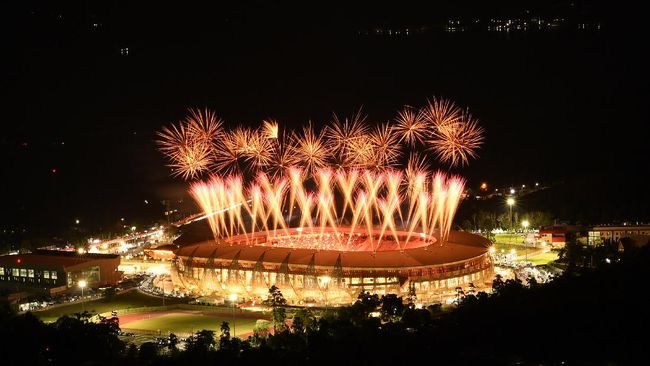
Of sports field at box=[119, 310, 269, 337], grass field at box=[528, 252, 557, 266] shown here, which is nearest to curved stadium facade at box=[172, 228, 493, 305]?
sports field at box=[119, 310, 269, 337]

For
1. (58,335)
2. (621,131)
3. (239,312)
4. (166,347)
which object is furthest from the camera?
(621,131)

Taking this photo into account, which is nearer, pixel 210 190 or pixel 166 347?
pixel 166 347

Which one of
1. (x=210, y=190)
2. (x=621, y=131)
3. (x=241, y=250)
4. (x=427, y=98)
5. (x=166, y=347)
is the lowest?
(x=166, y=347)

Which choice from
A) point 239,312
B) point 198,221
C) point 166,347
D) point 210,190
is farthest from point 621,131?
point 166,347

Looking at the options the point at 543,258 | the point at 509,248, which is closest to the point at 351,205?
the point at 509,248

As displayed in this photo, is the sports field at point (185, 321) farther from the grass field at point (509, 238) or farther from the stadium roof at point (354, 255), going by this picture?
the grass field at point (509, 238)

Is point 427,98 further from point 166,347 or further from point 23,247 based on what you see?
point 166,347

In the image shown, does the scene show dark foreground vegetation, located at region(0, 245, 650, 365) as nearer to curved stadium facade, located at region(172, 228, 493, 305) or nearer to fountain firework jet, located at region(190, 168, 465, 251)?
curved stadium facade, located at region(172, 228, 493, 305)

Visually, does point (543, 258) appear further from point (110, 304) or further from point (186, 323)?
point (110, 304)
